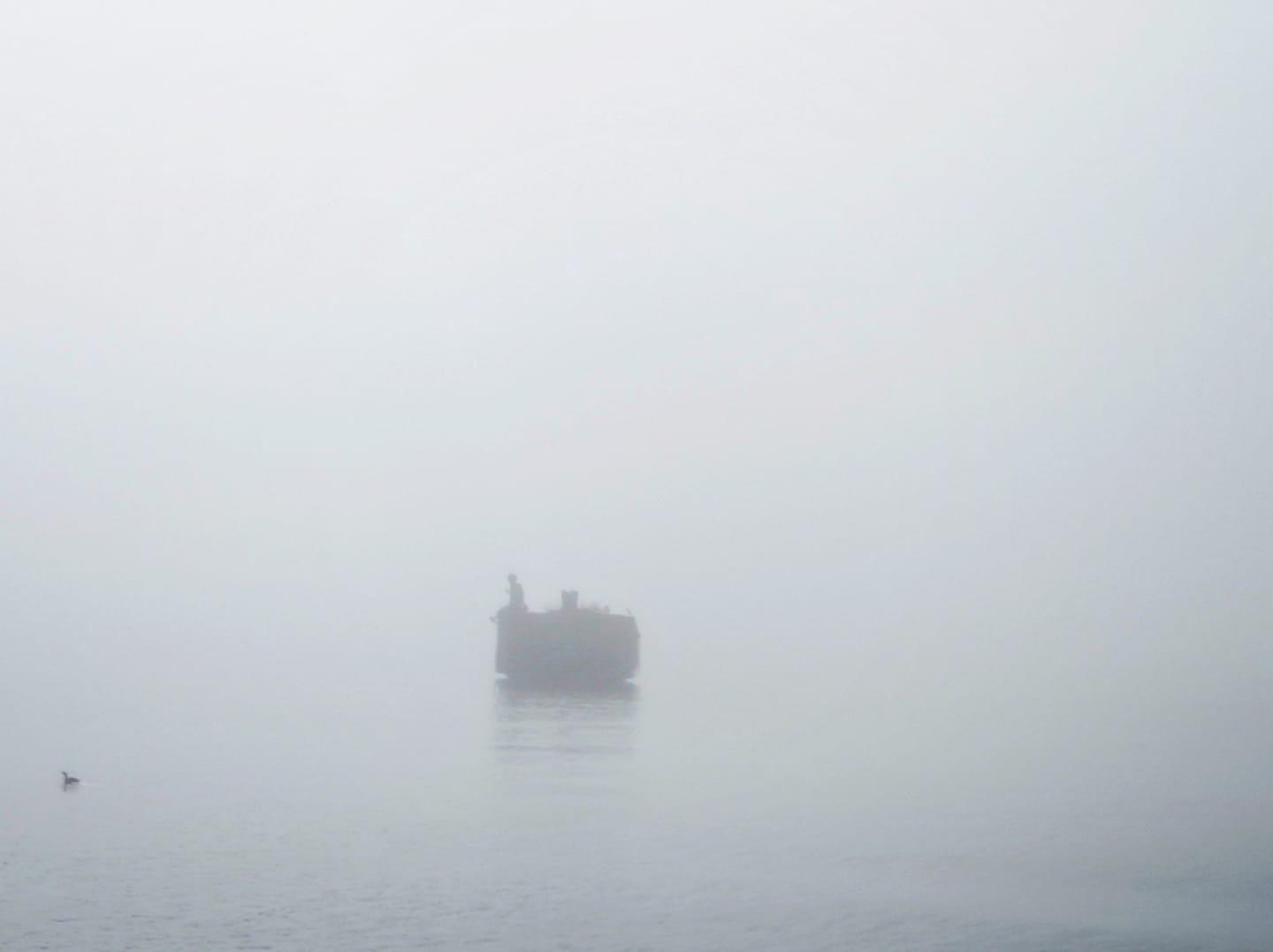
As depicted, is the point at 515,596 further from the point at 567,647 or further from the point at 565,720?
the point at 565,720

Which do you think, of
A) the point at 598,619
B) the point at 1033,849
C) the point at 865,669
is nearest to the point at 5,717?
the point at 598,619

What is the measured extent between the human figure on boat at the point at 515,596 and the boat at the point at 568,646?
1169 millimetres

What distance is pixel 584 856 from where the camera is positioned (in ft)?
113

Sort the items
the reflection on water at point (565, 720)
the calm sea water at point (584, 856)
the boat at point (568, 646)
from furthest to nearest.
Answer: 1. the boat at point (568, 646)
2. the reflection on water at point (565, 720)
3. the calm sea water at point (584, 856)

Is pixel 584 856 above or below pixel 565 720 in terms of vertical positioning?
below

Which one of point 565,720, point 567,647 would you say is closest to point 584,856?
point 565,720

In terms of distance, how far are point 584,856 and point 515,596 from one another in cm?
8500

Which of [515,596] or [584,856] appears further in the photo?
[515,596]

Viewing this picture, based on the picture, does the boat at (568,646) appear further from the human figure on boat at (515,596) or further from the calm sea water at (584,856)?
the calm sea water at (584,856)

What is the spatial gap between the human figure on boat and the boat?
1169 millimetres

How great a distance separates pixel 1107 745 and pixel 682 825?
3597 cm

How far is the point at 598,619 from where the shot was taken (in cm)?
11506

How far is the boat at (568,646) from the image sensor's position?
375 feet

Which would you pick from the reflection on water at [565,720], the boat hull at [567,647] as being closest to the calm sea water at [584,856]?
the reflection on water at [565,720]
